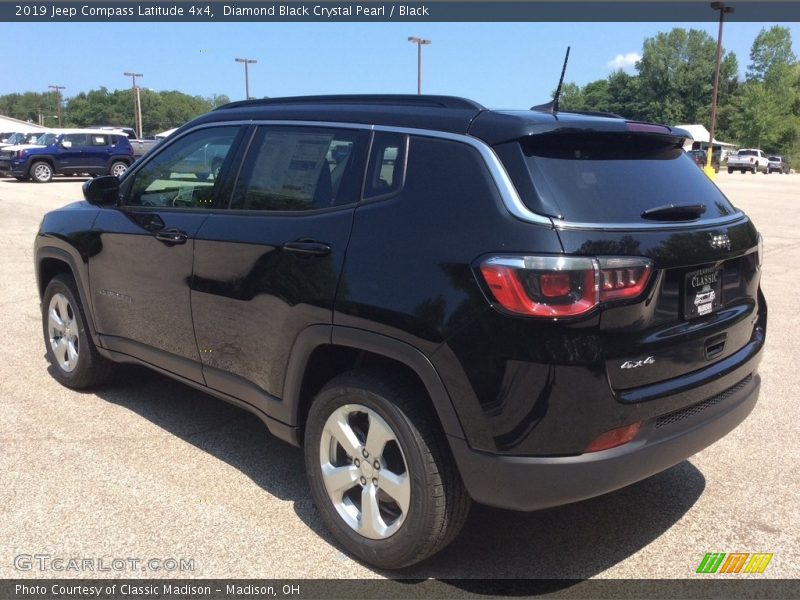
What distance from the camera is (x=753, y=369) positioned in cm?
322

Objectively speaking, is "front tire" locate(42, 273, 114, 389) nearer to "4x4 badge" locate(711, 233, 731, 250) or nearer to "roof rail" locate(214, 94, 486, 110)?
"roof rail" locate(214, 94, 486, 110)

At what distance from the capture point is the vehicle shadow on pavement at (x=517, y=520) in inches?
117

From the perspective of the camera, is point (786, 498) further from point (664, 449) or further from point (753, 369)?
point (664, 449)

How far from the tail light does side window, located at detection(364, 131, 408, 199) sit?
26.6 inches

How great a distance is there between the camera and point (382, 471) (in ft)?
9.34

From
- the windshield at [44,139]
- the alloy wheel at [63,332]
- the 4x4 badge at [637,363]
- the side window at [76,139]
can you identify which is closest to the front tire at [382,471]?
the 4x4 badge at [637,363]

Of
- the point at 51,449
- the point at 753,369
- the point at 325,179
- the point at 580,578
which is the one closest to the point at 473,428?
the point at 580,578

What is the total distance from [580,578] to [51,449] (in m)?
2.82

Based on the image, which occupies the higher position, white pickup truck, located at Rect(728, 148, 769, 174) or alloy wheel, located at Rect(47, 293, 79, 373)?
alloy wheel, located at Rect(47, 293, 79, 373)

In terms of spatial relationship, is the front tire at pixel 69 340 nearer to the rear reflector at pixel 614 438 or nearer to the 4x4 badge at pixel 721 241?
the rear reflector at pixel 614 438

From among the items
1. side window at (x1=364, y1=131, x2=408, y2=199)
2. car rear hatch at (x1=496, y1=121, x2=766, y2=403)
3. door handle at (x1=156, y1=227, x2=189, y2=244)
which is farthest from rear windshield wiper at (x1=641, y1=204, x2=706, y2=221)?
door handle at (x1=156, y1=227, x2=189, y2=244)

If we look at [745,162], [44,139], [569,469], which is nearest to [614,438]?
[569,469]

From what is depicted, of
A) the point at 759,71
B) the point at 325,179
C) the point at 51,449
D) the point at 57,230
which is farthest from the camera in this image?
the point at 759,71

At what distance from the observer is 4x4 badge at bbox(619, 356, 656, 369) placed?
248 centimetres
